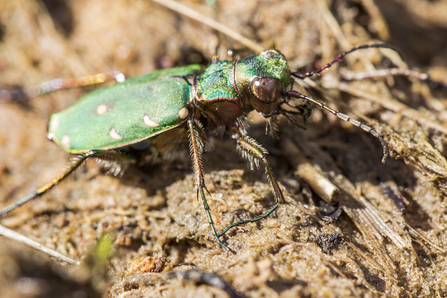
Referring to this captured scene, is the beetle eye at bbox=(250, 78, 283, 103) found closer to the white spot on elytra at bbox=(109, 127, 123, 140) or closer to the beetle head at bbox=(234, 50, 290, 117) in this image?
the beetle head at bbox=(234, 50, 290, 117)

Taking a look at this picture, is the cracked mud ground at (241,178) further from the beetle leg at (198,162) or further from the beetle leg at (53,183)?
the beetle leg at (53,183)

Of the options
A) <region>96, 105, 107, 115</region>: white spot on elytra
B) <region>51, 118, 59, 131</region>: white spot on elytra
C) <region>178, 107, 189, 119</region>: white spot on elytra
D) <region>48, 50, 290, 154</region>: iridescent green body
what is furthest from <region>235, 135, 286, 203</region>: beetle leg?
<region>51, 118, 59, 131</region>: white spot on elytra

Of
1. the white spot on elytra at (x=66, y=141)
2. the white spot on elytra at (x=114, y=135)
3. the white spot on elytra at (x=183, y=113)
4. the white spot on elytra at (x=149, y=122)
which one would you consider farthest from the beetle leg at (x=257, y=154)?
the white spot on elytra at (x=66, y=141)

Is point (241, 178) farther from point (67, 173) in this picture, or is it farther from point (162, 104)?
point (67, 173)

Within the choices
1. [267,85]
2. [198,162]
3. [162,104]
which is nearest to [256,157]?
[198,162]

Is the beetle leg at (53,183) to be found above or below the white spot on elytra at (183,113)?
below

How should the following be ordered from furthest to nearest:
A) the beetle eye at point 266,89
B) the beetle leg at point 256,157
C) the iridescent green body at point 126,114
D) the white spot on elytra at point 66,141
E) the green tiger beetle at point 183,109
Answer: the white spot on elytra at point 66,141, the iridescent green body at point 126,114, the green tiger beetle at point 183,109, the beetle eye at point 266,89, the beetle leg at point 256,157

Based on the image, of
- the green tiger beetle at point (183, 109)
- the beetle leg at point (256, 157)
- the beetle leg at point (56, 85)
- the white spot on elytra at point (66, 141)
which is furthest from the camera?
the beetle leg at point (56, 85)

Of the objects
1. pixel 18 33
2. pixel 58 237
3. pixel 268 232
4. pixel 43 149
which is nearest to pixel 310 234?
pixel 268 232
